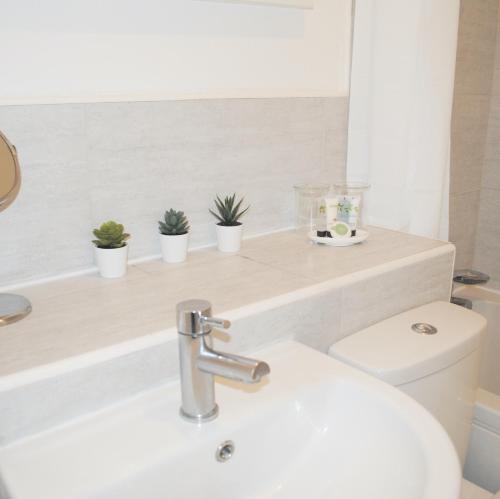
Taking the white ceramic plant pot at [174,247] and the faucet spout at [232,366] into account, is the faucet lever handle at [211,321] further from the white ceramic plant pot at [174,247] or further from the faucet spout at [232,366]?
the white ceramic plant pot at [174,247]

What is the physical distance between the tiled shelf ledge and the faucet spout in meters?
0.12

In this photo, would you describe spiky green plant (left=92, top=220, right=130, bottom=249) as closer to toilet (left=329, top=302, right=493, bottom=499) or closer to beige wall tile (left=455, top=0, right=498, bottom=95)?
toilet (left=329, top=302, right=493, bottom=499)

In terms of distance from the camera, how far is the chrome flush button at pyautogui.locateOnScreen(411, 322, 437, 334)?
47.1 inches

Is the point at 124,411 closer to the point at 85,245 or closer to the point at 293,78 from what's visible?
the point at 85,245

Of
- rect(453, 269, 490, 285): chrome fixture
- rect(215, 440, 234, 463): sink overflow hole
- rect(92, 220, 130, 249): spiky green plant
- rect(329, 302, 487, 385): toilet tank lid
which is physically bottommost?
rect(453, 269, 490, 285): chrome fixture

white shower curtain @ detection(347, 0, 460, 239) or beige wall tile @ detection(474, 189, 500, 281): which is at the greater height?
white shower curtain @ detection(347, 0, 460, 239)

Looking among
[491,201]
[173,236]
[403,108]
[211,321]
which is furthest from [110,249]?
[491,201]

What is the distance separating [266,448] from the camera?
912 mm

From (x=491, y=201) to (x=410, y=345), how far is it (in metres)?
1.30

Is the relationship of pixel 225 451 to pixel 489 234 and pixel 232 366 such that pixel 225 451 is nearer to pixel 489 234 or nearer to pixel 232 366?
pixel 232 366

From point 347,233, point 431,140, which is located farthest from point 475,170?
point 347,233

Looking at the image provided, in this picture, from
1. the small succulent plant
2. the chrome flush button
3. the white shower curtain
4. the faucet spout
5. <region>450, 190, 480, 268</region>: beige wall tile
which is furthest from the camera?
<region>450, 190, 480, 268</region>: beige wall tile

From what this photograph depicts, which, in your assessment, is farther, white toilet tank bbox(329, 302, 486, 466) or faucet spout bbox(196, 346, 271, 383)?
white toilet tank bbox(329, 302, 486, 466)

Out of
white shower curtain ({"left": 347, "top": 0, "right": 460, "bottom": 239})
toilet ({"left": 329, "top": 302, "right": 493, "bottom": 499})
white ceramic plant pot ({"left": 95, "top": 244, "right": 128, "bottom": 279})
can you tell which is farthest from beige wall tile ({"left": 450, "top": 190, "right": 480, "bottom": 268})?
white ceramic plant pot ({"left": 95, "top": 244, "right": 128, "bottom": 279})
